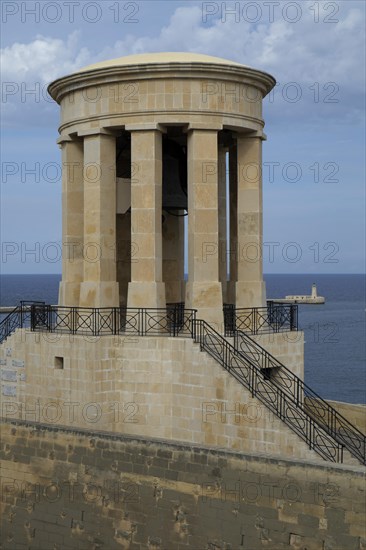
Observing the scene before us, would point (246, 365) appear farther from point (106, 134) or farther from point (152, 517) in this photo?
point (106, 134)

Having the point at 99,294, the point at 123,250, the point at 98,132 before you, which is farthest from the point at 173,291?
the point at 98,132

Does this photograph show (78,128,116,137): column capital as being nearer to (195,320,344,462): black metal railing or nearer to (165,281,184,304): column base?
(195,320,344,462): black metal railing

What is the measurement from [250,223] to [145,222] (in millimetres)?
3084

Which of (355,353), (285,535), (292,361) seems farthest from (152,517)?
(355,353)

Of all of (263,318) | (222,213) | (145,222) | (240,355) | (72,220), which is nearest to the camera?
(240,355)

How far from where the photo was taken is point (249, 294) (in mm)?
21594

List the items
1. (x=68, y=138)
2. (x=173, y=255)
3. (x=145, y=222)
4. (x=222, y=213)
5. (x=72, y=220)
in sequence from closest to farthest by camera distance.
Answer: (x=145, y=222), (x=68, y=138), (x=72, y=220), (x=222, y=213), (x=173, y=255)

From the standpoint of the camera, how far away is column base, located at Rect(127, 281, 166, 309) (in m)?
19.9

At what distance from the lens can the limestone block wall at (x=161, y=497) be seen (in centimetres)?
1403

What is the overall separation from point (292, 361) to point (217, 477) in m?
5.72

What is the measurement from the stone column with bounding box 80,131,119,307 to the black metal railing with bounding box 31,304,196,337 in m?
0.42

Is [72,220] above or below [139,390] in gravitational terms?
above

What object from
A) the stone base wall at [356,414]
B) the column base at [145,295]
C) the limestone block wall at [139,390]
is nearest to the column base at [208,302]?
the column base at [145,295]

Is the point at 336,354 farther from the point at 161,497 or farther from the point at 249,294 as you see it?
the point at 161,497
